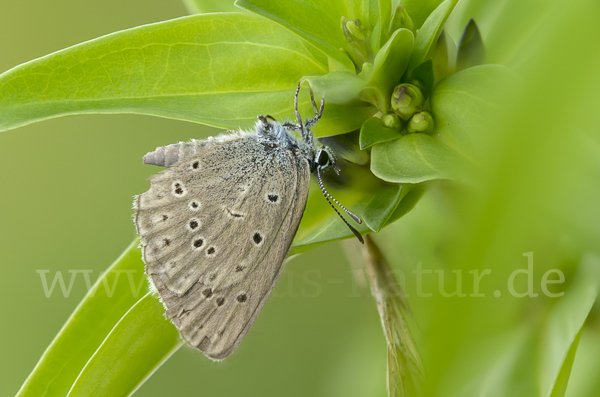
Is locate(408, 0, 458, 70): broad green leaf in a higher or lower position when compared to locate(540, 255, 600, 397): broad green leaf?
higher

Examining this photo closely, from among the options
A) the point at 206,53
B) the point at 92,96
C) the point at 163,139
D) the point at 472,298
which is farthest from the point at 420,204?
the point at 163,139

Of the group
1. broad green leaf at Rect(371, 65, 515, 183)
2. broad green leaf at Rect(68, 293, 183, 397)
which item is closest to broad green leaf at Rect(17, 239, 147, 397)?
broad green leaf at Rect(68, 293, 183, 397)

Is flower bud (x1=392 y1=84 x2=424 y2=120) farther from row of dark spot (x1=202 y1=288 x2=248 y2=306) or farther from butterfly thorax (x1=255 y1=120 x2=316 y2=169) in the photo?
row of dark spot (x1=202 y1=288 x2=248 y2=306)

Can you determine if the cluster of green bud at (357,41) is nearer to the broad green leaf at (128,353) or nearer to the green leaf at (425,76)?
the green leaf at (425,76)

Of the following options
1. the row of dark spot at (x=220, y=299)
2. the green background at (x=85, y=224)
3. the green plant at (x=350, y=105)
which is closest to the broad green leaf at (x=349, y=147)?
the green plant at (x=350, y=105)

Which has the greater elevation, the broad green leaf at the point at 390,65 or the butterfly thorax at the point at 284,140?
the butterfly thorax at the point at 284,140

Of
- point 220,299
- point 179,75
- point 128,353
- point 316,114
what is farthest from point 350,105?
point 128,353
